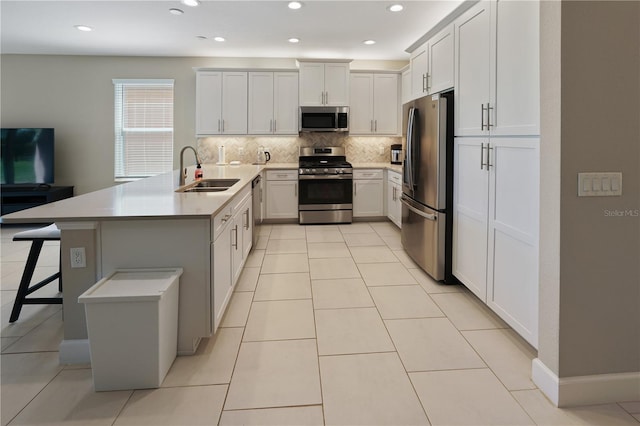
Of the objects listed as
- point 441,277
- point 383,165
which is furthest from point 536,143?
point 383,165

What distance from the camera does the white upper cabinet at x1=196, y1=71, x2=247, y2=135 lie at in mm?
6285

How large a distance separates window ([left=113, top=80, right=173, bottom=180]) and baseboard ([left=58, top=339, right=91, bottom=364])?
4827 millimetres

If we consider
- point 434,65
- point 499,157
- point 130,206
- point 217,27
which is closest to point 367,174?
point 434,65

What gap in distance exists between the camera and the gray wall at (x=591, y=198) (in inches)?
70.3

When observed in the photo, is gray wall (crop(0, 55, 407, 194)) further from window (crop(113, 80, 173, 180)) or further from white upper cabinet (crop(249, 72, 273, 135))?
white upper cabinet (crop(249, 72, 273, 135))

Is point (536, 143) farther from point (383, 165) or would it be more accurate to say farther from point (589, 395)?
point (383, 165)

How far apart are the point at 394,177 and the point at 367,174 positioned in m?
0.60

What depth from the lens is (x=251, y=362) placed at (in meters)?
2.27

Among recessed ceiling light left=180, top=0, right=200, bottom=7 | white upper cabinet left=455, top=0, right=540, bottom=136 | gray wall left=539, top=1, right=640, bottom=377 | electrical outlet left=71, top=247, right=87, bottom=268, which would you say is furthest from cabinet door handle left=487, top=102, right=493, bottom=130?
recessed ceiling light left=180, top=0, right=200, bottom=7

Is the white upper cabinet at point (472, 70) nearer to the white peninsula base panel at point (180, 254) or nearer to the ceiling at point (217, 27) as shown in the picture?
Answer: the ceiling at point (217, 27)

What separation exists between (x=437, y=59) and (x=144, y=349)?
10.5ft

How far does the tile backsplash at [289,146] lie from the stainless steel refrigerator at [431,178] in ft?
9.59

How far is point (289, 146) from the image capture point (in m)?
6.89

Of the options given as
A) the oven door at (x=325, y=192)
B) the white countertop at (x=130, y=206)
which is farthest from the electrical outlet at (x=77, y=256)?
the oven door at (x=325, y=192)
